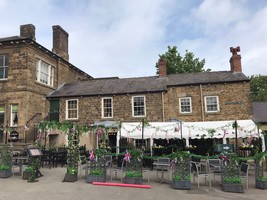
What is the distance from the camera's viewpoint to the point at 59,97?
19.7 metres

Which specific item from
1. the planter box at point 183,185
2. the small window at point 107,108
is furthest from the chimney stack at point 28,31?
the planter box at point 183,185

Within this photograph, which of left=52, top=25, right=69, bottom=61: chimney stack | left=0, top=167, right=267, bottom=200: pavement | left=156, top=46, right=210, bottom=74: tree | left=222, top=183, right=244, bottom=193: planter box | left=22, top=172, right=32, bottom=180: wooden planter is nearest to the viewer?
left=0, top=167, right=267, bottom=200: pavement

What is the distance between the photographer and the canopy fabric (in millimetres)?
11963

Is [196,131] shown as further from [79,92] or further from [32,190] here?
[79,92]

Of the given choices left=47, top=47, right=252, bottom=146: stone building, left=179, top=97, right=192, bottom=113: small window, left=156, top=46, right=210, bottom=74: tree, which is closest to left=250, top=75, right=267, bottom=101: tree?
left=156, top=46, right=210, bottom=74: tree

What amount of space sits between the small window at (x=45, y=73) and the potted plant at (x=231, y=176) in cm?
1613

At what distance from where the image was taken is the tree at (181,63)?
105 feet

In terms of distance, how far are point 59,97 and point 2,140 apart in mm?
5155

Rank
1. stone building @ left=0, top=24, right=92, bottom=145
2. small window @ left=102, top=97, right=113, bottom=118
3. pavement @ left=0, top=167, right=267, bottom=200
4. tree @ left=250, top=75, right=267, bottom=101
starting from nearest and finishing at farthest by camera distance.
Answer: pavement @ left=0, top=167, right=267, bottom=200, stone building @ left=0, top=24, right=92, bottom=145, small window @ left=102, top=97, right=113, bottom=118, tree @ left=250, top=75, right=267, bottom=101

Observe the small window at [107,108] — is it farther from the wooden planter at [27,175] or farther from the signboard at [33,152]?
the wooden planter at [27,175]

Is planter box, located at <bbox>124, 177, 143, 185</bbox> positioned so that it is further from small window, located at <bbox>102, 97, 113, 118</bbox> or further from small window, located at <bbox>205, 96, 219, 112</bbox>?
small window, located at <bbox>205, 96, 219, 112</bbox>

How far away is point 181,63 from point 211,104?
14.8m

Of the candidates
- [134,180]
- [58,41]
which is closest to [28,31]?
[58,41]

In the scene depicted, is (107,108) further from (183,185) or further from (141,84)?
(183,185)
